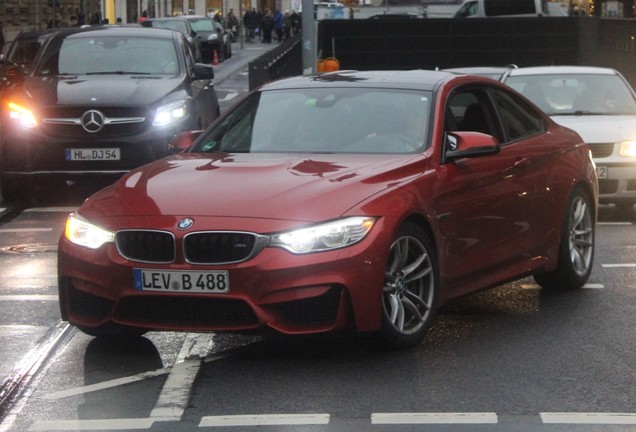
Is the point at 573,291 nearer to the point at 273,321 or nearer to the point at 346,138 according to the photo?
the point at 346,138

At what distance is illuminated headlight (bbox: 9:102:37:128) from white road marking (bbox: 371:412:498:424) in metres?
9.26

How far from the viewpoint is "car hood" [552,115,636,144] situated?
14.6 metres

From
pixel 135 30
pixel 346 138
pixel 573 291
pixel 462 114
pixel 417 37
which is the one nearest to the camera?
pixel 346 138

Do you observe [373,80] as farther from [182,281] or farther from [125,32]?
[125,32]

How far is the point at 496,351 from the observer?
25.5 feet

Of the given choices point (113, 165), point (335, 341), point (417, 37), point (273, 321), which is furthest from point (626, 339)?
point (417, 37)

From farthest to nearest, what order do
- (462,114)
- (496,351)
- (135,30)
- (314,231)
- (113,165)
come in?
(135,30)
(113,165)
(462,114)
(496,351)
(314,231)

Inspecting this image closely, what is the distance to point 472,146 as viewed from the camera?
8281mm

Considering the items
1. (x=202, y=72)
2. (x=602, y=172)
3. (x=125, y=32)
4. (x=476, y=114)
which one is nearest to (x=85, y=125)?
(x=202, y=72)

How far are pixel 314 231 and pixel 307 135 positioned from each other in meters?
1.49

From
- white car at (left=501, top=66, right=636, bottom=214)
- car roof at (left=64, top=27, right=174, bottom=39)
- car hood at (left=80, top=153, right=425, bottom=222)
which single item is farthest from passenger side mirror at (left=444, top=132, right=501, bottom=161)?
car roof at (left=64, top=27, right=174, bottom=39)

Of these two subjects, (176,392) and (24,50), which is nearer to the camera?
(176,392)

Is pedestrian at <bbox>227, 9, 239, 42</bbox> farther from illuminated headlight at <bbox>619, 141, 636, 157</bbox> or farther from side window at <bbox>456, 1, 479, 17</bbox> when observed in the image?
illuminated headlight at <bbox>619, 141, 636, 157</bbox>

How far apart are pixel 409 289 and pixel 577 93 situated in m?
8.50
